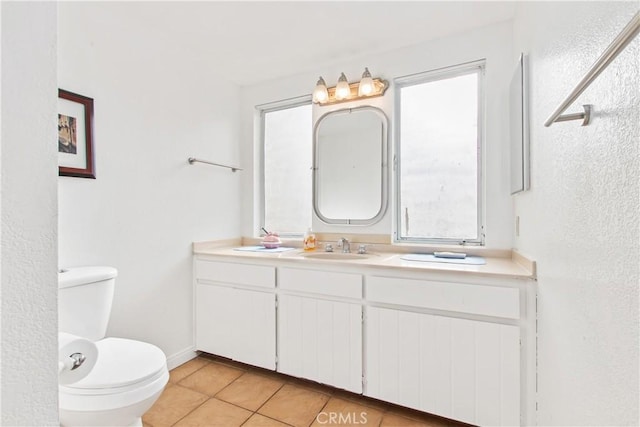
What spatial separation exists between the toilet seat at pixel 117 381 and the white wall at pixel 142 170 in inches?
20.7

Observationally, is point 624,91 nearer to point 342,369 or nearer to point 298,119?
point 342,369

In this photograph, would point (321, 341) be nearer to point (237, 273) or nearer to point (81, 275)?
point (237, 273)

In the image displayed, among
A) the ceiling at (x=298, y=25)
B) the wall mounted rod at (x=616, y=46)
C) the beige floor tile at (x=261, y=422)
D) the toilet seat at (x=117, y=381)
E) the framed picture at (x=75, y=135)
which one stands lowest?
the beige floor tile at (x=261, y=422)

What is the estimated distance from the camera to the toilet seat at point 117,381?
44.5 inches

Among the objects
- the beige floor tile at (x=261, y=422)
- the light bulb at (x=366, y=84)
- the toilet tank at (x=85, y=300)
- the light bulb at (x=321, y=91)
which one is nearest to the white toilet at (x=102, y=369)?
the toilet tank at (x=85, y=300)

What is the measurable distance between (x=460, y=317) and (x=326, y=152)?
1519 millimetres

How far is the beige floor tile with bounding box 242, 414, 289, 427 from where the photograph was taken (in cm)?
Answer: 154

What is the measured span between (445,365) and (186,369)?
5.47 ft

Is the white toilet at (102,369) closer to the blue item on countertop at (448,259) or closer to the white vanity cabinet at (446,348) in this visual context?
the white vanity cabinet at (446,348)

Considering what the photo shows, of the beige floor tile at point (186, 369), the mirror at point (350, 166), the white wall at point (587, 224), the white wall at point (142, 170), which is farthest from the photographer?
the mirror at point (350, 166)

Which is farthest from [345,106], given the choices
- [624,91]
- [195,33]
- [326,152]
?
[624,91]

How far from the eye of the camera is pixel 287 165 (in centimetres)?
267

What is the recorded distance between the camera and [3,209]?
395 millimetres

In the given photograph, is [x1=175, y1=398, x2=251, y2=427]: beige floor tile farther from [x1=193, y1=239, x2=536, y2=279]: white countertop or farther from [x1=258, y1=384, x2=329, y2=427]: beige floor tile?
[x1=193, y1=239, x2=536, y2=279]: white countertop
